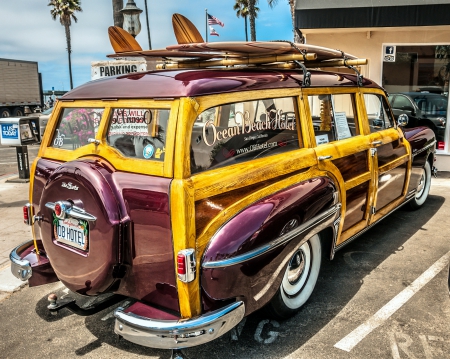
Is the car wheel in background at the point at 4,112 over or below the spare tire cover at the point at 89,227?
over

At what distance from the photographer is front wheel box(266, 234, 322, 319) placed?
10.6 feet

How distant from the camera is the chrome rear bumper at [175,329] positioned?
245 centimetres

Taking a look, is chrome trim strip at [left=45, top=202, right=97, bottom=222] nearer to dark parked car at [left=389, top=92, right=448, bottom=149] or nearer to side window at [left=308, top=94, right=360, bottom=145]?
side window at [left=308, top=94, right=360, bottom=145]

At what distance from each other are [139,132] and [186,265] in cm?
95

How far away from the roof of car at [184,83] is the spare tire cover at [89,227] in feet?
1.84

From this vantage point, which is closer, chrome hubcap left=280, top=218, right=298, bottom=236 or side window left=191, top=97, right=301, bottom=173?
side window left=191, top=97, right=301, bottom=173

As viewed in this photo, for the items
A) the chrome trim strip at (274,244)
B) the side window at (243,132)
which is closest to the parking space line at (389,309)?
the chrome trim strip at (274,244)

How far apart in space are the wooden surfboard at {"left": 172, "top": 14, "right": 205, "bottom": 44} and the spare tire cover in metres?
1.44

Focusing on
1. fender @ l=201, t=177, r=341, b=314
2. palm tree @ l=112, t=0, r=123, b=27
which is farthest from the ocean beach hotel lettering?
palm tree @ l=112, t=0, r=123, b=27

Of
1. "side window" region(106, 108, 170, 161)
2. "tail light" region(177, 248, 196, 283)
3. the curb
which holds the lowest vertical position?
the curb

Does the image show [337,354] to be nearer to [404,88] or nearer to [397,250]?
[397,250]

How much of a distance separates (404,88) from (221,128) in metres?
7.70

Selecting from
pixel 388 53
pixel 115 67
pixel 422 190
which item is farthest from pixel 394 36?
pixel 115 67

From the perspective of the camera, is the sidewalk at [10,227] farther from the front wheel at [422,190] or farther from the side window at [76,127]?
the front wheel at [422,190]
